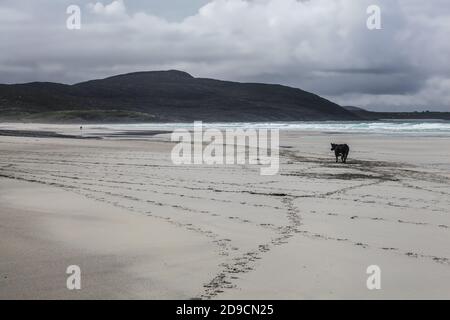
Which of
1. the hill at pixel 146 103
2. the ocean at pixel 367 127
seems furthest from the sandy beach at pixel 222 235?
the hill at pixel 146 103

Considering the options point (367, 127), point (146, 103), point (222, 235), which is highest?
point (146, 103)

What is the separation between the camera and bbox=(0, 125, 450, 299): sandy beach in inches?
191

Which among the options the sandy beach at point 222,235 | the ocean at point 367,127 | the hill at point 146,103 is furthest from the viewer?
the hill at point 146,103

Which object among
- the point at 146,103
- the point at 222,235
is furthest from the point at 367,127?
the point at 146,103

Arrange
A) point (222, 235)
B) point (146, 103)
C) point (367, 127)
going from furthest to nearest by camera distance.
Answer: point (146, 103) → point (367, 127) → point (222, 235)

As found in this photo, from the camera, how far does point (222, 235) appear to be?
684 centimetres

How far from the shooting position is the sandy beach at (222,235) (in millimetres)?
4844

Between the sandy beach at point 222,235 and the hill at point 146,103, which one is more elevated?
the hill at point 146,103

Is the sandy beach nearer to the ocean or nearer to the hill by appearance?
the ocean

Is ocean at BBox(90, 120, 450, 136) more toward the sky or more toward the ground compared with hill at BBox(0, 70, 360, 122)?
more toward the ground

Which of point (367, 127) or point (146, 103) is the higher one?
point (146, 103)

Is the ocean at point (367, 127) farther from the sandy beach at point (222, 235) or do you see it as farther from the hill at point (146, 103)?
the sandy beach at point (222, 235)

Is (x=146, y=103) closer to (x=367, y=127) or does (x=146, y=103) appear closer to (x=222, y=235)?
(x=367, y=127)

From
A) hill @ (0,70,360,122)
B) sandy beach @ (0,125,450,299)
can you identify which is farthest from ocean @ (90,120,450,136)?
sandy beach @ (0,125,450,299)
